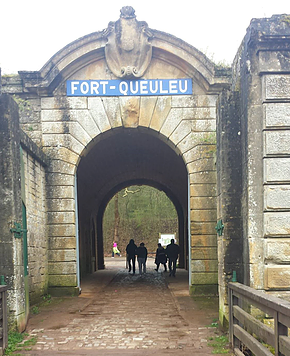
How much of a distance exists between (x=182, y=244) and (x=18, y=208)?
1261cm

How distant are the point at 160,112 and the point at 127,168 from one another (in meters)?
7.30

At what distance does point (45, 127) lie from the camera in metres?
9.97

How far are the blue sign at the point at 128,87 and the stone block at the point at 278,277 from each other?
19.1 ft

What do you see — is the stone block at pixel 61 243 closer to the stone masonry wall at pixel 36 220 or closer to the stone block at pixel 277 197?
the stone masonry wall at pixel 36 220

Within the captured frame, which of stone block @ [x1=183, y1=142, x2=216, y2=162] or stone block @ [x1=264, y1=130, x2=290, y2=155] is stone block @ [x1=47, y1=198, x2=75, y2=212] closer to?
stone block @ [x1=183, y1=142, x2=216, y2=162]

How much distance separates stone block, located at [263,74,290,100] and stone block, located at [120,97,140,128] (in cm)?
495

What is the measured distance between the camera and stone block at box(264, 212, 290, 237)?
5246 mm

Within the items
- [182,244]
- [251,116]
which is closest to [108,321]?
[251,116]

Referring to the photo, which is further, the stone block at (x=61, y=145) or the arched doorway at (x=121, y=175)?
the arched doorway at (x=121, y=175)

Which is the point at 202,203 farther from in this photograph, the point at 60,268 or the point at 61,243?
the point at 60,268

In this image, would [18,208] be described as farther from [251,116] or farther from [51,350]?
[251,116]

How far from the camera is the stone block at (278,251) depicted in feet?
17.1

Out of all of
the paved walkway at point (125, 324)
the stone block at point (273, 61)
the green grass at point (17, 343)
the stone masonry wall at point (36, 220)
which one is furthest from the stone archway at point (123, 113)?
the stone block at point (273, 61)

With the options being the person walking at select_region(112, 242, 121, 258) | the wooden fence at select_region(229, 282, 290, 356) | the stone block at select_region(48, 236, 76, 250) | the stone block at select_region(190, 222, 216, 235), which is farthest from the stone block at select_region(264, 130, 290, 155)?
the person walking at select_region(112, 242, 121, 258)
